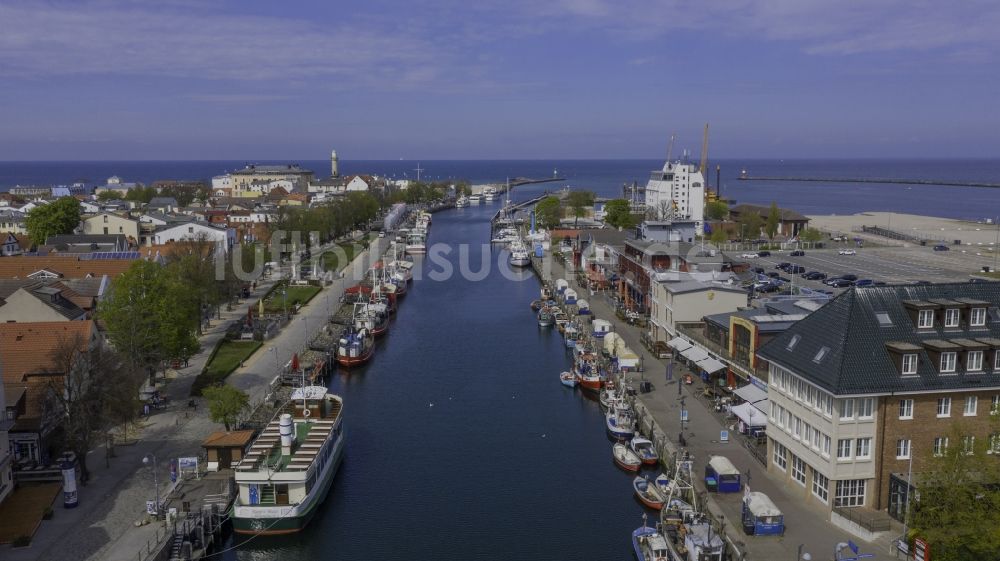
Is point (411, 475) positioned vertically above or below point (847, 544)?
below

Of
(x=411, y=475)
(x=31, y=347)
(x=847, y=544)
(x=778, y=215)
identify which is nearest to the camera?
(x=847, y=544)

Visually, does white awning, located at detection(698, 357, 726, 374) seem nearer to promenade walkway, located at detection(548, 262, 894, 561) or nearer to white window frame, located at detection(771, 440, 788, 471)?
promenade walkway, located at detection(548, 262, 894, 561)

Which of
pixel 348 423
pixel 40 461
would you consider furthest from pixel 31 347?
pixel 348 423

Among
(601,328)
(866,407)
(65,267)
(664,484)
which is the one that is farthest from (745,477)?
(65,267)

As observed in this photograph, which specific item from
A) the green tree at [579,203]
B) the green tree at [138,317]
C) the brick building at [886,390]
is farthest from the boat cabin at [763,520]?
the green tree at [579,203]

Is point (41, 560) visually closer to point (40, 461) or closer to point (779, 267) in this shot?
point (40, 461)

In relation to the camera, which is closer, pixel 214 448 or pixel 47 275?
pixel 214 448

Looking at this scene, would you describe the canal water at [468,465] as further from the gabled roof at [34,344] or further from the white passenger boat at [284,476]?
the gabled roof at [34,344]
